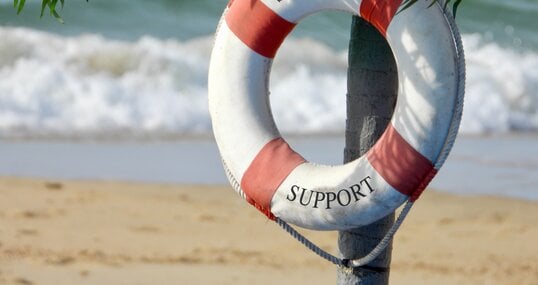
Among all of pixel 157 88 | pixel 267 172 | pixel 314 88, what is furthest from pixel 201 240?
pixel 314 88

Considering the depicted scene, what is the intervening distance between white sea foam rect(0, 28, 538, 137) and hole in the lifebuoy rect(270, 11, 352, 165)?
0.01 metres

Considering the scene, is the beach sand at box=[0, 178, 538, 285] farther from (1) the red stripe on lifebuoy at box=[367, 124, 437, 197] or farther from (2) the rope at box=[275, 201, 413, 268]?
(1) the red stripe on lifebuoy at box=[367, 124, 437, 197]

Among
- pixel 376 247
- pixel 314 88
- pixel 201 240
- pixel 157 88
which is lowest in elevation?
pixel 157 88

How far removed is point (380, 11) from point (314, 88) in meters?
7.28

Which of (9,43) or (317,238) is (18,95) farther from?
(317,238)

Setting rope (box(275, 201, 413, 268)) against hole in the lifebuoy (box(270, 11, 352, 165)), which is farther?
hole in the lifebuoy (box(270, 11, 352, 165))

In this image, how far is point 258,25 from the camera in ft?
10.7

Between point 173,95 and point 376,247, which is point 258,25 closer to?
point 376,247

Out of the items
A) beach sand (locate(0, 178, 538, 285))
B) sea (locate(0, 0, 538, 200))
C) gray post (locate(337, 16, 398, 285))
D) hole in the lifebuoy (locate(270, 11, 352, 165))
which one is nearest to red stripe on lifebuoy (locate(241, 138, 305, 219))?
gray post (locate(337, 16, 398, 285))

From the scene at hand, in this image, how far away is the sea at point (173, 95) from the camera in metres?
7.42

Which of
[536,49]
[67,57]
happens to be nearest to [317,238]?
[67,57]

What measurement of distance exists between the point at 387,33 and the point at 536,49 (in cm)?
1012

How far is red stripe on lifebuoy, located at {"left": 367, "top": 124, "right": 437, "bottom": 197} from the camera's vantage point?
10.1 ft

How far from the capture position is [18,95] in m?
9.42
